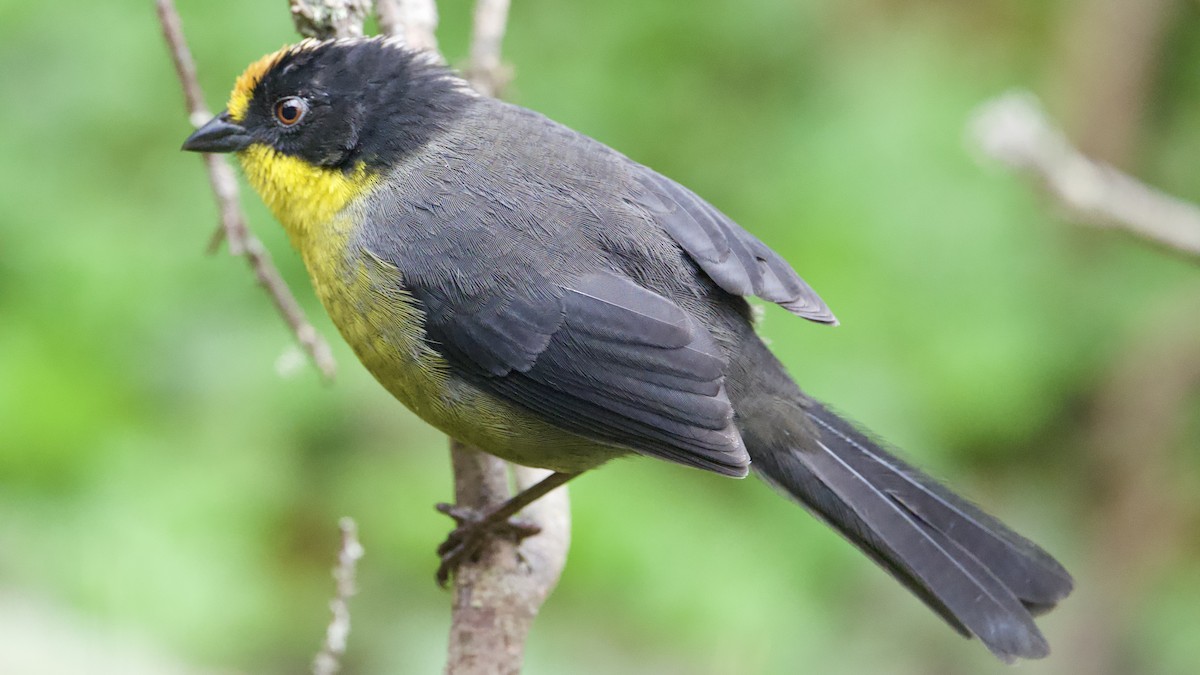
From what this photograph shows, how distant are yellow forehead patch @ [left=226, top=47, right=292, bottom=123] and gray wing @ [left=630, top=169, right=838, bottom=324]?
98 cm

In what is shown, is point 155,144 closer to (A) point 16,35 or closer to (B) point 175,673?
(A) point 16,35

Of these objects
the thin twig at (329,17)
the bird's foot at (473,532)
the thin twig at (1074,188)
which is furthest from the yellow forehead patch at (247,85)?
the thin twig at (1074,188)

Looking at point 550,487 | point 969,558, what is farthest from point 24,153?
point 969,558

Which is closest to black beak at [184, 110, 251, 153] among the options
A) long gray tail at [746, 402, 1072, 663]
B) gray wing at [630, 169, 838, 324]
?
gray wing at [630, 169, 838, 324]

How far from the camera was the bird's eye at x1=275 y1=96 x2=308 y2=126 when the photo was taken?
3480mm

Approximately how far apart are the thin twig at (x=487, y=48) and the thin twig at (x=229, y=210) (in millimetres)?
798

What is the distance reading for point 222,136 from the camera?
3.51 meters

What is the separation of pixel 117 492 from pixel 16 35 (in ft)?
6.92

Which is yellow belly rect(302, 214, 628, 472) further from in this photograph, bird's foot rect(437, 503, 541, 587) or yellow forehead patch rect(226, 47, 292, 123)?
yellow forehead patch rect(226, 47, 292, 123)

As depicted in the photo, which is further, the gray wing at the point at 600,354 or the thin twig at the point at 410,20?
the thin twig at the point at 410,20

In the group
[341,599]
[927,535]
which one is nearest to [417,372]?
[341,599]

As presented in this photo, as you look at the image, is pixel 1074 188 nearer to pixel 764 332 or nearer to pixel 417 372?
pixel 764 332

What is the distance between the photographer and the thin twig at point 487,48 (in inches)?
156

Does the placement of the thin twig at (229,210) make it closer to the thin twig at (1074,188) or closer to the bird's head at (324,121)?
the bird's head at (324,121)
